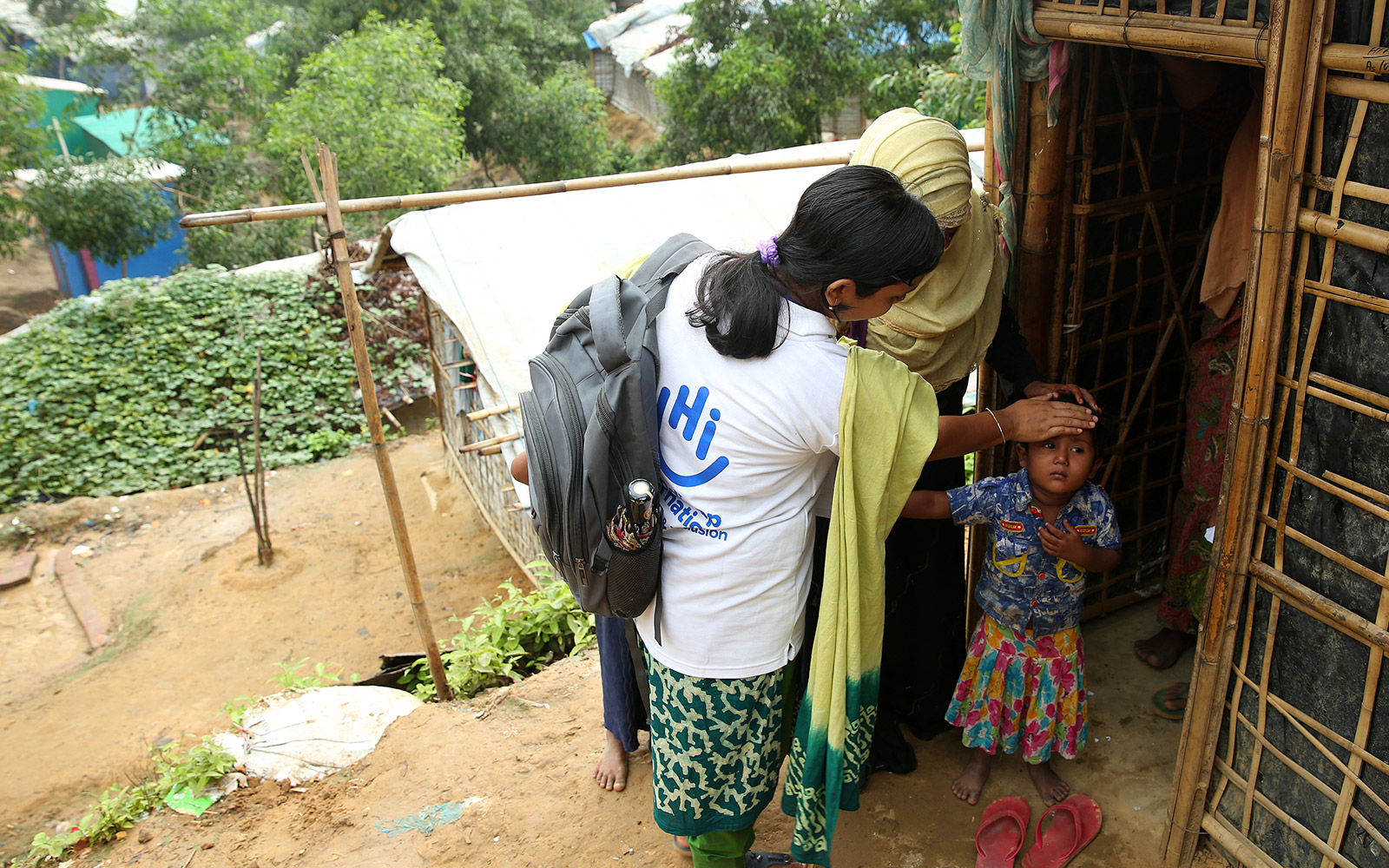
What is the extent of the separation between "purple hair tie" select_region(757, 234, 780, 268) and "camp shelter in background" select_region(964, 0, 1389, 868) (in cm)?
91

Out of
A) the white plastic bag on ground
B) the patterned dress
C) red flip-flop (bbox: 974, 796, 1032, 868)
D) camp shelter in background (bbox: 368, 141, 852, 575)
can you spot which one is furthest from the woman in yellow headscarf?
camp shelter in background (bbox: 368, 141, 852, 575)

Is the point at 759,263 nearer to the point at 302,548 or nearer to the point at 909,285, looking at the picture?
the point at 909,285

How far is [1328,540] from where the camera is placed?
179cm

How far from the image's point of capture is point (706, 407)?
5.49ft

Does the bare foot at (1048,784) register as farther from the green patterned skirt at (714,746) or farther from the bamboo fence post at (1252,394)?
the green patterned skirt at (714,746)

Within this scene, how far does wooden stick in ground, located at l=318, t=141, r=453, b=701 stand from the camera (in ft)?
11.4

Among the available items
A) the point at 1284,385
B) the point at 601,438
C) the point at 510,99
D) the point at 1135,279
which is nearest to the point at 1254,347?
the point at 1284,385

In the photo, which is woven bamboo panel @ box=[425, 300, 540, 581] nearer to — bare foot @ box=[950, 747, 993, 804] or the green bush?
the green bush

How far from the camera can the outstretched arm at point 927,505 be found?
2.23m

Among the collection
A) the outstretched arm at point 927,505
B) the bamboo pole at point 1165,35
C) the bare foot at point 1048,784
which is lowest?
the bare foot at point 1048,784

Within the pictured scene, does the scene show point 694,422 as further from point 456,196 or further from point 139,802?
point 139,802

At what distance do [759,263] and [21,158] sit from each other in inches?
491

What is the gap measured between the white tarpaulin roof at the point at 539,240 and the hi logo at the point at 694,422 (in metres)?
3.50

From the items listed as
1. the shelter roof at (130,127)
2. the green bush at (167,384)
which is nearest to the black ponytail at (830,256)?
the green bush at (167,384)
